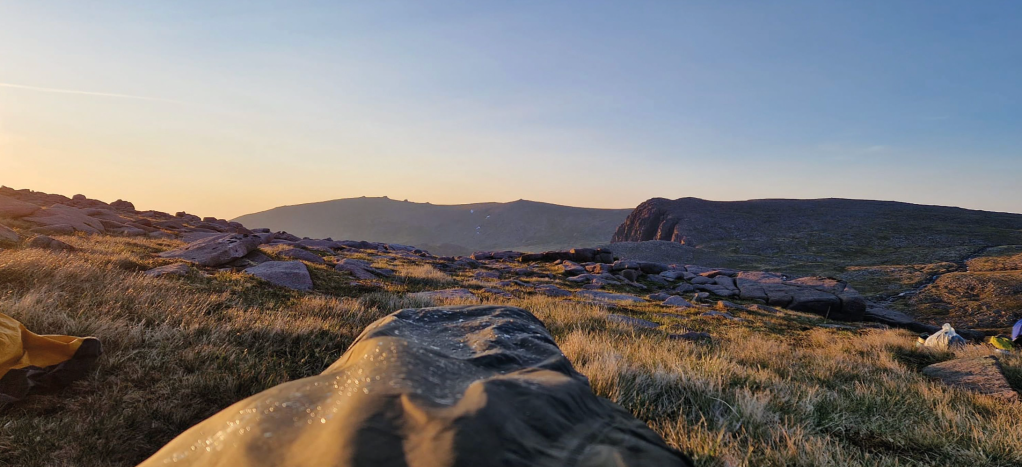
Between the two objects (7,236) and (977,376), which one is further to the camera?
(7,236)

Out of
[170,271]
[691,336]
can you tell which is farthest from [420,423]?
[170,271]

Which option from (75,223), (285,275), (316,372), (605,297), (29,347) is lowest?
(605,297)

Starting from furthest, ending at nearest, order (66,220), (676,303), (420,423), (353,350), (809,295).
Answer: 1. (809,295)
2. (676,303)
3. (66,220)
4. (353,350)
5. (420,423)

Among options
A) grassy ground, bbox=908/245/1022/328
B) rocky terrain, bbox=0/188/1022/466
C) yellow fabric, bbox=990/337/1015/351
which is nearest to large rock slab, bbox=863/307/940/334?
grassy ground, bbox=908/245/1022/328

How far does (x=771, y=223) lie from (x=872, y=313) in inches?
1119

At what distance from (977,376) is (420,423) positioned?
7.78m

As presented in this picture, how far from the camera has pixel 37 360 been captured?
3516 millimetres

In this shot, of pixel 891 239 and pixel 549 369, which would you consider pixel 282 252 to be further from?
pixel 891 239

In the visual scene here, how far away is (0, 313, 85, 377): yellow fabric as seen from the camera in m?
3.40

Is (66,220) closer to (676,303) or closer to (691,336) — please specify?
(691,336)

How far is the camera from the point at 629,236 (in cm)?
5556

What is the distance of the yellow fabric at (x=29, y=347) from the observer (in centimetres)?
340

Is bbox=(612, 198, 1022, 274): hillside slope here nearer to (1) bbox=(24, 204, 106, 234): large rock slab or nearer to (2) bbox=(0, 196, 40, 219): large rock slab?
(1) bbox=(24, 204, 106, 234): large rock slab

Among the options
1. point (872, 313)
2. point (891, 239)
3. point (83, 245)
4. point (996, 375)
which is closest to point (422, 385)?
point (996, 375)
